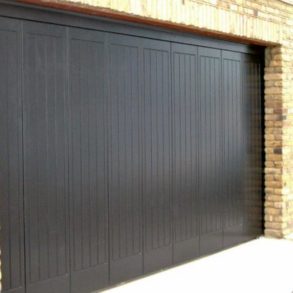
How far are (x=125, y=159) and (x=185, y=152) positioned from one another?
109 cm

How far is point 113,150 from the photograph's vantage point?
603cm

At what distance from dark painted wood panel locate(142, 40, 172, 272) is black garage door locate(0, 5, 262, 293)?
2 cm

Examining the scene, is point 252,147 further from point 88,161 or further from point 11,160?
point 11,160

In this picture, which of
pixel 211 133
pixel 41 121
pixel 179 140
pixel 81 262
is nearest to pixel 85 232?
pixel 81 262

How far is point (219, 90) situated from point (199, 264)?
6.91 feet

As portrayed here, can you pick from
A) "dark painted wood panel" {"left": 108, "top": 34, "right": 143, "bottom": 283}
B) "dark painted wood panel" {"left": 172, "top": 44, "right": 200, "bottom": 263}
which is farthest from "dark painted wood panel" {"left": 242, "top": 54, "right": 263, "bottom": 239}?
"dark painted wood panel" {"left": 108, "top": 34, "right": 143, "bottom": 283}

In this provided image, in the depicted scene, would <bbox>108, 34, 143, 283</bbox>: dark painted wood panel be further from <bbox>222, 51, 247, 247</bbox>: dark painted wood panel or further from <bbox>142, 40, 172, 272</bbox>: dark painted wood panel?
<bbox>222, 51, 247, 247</bbox>: dark painted wood panel

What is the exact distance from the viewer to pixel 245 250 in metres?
7.86

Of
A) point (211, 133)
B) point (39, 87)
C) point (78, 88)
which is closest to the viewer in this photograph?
point (39, 87)

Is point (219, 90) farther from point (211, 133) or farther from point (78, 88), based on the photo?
point (78, 88)

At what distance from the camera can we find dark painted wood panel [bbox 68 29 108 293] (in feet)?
18.3

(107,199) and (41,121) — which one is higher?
(41,121)

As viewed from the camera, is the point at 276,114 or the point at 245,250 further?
the point at 276,114

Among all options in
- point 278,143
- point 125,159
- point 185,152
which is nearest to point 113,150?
point 125,159
